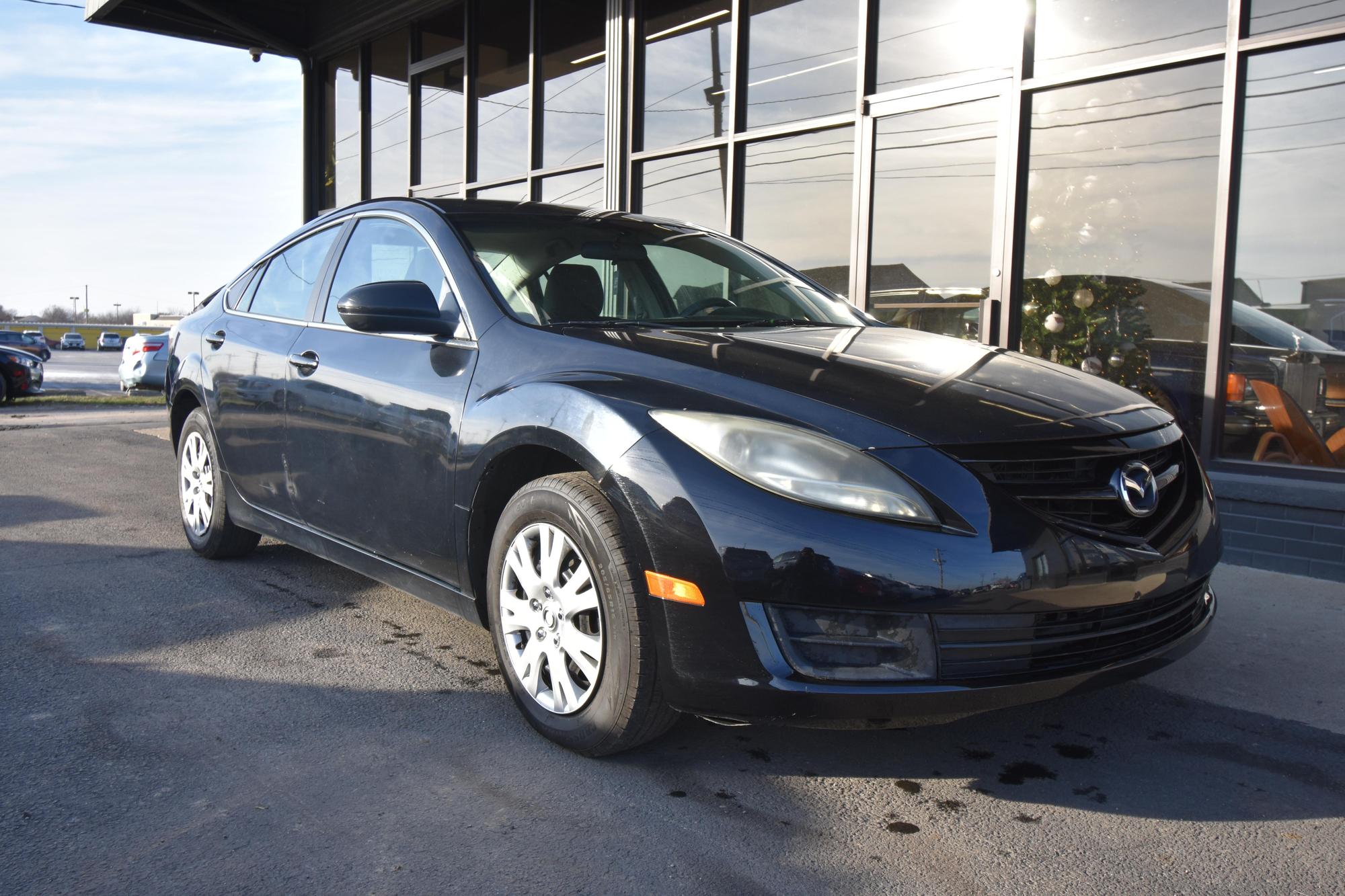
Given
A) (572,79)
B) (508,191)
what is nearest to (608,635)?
(572,79)

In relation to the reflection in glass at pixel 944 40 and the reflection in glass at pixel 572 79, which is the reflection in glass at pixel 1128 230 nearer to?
the reflection in glass at pixel 944 40

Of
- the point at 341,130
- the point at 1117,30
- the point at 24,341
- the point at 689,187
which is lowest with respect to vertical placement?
the point at 24,341

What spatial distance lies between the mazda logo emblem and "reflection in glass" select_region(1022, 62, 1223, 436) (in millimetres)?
3262

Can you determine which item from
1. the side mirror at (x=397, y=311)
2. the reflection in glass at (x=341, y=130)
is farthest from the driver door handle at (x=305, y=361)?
the reflection in glass at (x=341, y=130)

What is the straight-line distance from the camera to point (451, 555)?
3.25 m

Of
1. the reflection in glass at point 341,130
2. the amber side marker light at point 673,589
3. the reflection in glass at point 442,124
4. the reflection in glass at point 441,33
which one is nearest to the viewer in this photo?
the amber side marker light at point 673,589

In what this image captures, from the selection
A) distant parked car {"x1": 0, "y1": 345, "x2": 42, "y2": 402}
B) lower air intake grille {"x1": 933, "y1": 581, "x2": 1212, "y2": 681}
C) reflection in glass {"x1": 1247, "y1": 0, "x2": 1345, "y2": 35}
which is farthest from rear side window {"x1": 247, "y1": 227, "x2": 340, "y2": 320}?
distant parked car {"x1": 0, "y1": 345, "x2": 42, "y2": 402}

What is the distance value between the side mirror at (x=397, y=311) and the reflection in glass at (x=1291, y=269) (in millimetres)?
4078

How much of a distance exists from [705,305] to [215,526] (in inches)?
102

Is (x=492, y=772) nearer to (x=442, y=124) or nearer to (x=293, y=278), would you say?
(x=293, y=278)

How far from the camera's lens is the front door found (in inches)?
130

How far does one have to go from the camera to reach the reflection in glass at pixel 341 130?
13906mm

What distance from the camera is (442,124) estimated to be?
40.4ft

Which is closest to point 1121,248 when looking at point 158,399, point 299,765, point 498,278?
point 498,278
